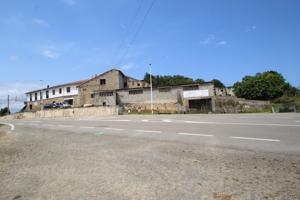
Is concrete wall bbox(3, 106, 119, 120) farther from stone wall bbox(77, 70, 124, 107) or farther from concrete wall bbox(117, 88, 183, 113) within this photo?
stone wall bbox(77, 70, 124, 107)

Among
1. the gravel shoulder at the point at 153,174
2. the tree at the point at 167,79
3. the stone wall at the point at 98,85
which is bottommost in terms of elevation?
the gravel shoulder at the point at 153,174

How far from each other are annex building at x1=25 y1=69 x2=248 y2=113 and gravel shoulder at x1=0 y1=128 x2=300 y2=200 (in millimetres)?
34066

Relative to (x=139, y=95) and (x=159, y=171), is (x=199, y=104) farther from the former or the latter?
(x=159, y=171)

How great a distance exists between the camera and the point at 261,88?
225 ft

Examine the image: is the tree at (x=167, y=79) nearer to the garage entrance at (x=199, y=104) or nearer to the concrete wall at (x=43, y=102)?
the concrete wall at (x=43, y=102)

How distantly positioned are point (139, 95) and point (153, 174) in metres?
44.2

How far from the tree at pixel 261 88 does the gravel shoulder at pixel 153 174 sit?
66.7 meters

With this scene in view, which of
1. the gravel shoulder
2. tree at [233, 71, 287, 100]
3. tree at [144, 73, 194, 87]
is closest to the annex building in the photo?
tree at [233, 71, 287, 100]

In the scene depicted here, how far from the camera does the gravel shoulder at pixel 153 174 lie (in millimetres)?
4410

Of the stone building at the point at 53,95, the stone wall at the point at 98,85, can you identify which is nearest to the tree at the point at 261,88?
the stone wall at the point at 98,85

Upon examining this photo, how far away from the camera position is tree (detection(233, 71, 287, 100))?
68.6 meters

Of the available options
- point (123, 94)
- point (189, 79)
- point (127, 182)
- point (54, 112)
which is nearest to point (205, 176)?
point (127, 182)

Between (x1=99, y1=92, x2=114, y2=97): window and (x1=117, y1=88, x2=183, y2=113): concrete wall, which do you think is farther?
(x1=99, y1=92, x2=114, y2=97): window

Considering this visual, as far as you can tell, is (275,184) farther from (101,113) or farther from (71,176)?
(101,113)
